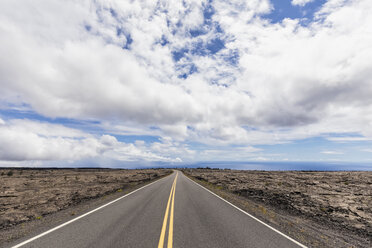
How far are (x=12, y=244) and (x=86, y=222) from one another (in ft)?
8.03

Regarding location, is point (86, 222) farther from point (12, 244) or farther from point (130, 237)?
point (130, 237)

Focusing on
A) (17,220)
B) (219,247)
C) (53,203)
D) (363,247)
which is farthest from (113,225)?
(363,247)

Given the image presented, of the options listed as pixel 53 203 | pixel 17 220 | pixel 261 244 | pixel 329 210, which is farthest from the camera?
pixel 53 203

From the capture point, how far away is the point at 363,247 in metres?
6.59

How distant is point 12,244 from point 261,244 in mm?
7829

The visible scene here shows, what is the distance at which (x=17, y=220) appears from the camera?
873 centimetres

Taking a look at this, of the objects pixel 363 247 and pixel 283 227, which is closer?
pixel 363 247

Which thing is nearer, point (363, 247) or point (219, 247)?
point (219, 247)

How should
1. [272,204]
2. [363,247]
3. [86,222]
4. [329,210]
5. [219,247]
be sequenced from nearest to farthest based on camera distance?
1. [219,247]
2. [363,247]
3. [86,222]
4. [329,210]
5. [272,204]

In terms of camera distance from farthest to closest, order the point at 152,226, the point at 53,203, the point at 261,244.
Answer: the point at 53,203 → the point at 152,226 → the point at 261,244

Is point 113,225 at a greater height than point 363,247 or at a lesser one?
greater

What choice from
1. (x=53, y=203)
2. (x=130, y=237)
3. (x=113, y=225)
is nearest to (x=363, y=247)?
(x=130, y=237)

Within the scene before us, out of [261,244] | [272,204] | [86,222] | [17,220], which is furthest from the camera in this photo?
[272,204]

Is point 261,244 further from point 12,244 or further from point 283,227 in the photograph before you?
point 12,244
